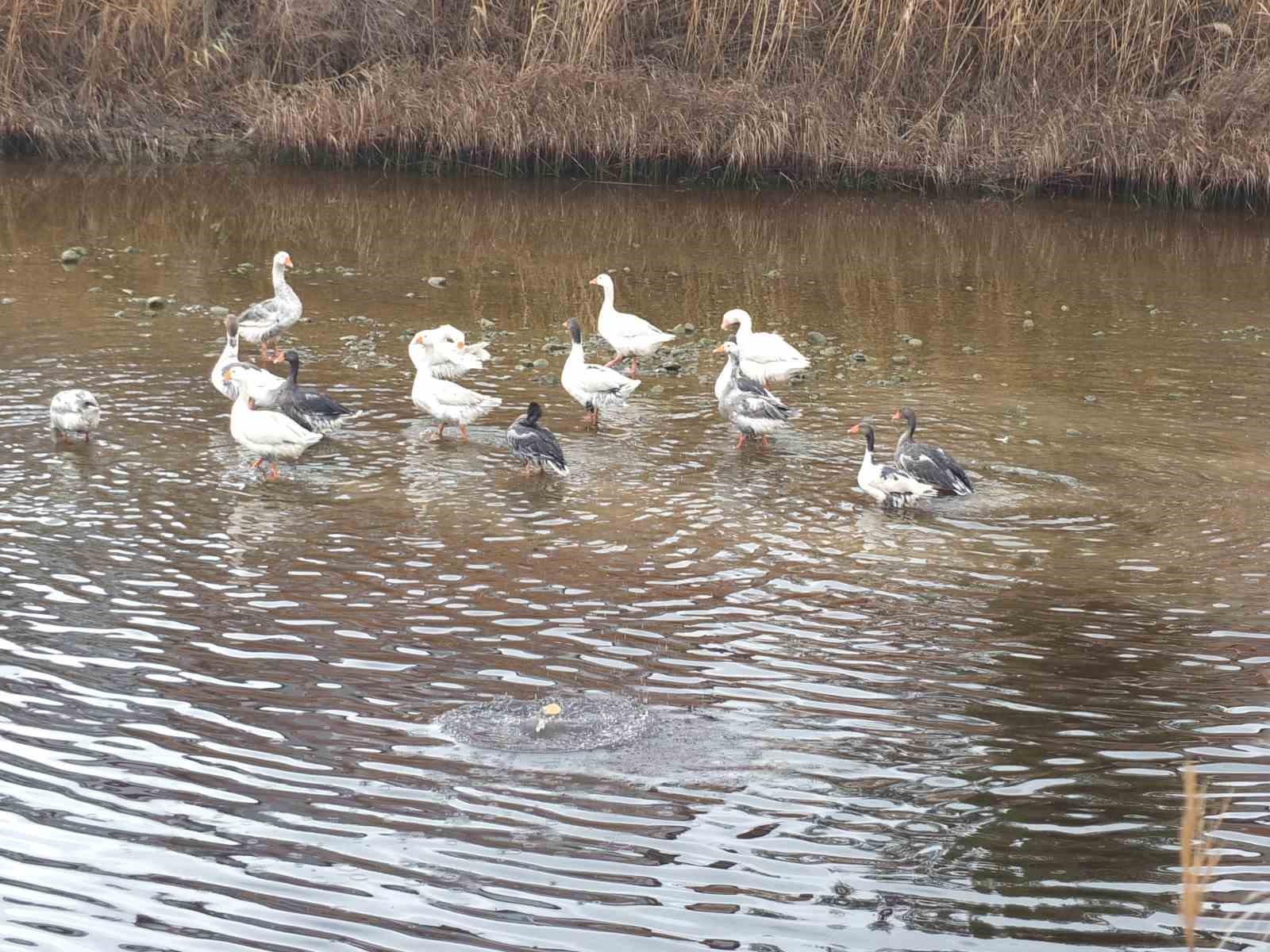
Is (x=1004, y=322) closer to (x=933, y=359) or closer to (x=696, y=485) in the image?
(x=933, y=359)

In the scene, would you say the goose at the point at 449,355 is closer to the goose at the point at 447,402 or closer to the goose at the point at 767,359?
the goose at the point at 447,402

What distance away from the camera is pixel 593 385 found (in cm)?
1436

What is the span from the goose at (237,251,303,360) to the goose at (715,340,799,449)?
5587 mm

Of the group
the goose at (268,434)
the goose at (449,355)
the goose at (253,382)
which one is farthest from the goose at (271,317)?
the goose at (268,434)

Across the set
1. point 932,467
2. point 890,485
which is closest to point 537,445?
point 890,485

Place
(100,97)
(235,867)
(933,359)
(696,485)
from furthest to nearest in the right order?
(100,97)
(933,359)
(696,485)
(235,867)

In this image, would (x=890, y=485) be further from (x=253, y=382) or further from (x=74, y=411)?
(x=74, y=411)

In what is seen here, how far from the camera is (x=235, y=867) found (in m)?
6.59

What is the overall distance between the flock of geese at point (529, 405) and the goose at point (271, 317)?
1cm

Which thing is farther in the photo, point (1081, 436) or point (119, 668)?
point (1081, 436)

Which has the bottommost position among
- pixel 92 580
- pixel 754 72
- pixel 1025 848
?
pixel 92 580

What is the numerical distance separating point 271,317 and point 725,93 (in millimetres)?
14052

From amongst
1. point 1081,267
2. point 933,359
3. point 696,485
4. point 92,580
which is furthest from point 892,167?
point 92,580

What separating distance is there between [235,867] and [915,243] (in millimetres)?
20001
